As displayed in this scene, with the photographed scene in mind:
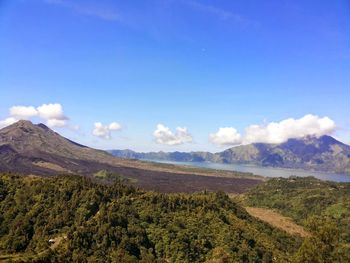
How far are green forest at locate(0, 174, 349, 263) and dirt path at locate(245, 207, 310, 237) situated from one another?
22.6 meters

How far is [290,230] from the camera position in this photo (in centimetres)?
10562

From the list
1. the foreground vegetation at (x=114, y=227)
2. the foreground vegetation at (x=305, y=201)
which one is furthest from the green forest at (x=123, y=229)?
the foreground vegetation at (x=305, y=201)

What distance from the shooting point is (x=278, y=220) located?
390ft

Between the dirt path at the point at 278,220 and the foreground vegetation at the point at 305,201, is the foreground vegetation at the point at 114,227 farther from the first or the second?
the dirt path at the point at 278,220

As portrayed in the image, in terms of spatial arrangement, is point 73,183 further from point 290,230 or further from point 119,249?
point 290,230

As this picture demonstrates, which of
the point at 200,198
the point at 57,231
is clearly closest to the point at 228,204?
the point at 200,198

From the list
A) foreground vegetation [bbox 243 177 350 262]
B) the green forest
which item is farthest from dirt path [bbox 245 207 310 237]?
the green forest

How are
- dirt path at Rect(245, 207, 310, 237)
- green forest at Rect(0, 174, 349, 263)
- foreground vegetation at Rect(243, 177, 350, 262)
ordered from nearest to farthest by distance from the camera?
1. green forest at Rect(0, 174, 349, 263)
2. dirt path at Rect(245, 207, 310, 237)
3. foreground vegetation at Rect(243, 177, 350, 262)

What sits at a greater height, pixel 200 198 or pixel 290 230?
pixel 200 198

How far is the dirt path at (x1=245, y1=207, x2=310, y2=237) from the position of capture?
105069 millimetres

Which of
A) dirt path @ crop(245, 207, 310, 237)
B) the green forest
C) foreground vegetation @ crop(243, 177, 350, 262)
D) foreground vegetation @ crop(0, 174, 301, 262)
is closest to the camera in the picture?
the green forest

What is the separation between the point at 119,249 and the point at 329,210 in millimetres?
88505

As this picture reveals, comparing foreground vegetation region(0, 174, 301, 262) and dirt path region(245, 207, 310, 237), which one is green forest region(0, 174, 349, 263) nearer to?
foreground vegetation region(0, 174, 301, 262)

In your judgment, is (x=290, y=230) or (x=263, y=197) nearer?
(x=290, y=230)
